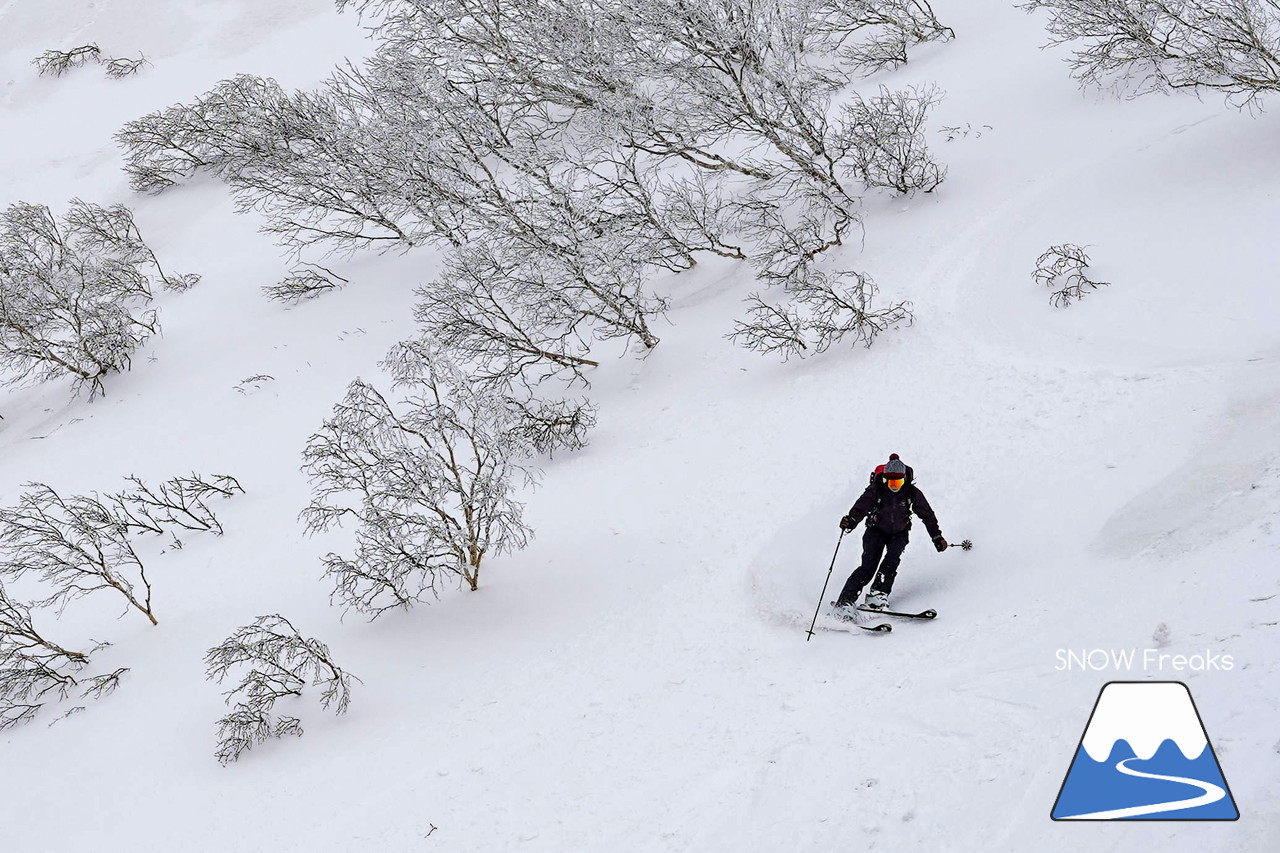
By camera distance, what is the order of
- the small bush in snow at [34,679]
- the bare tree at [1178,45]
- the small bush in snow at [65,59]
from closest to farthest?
the small bush in snow at [34,679]
the bare tree at [1178,45]
the small bush in snow at [65,59]

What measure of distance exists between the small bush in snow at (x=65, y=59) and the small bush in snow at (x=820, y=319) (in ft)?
81.8

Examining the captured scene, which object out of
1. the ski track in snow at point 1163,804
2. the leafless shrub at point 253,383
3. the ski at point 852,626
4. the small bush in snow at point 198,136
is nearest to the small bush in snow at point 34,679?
the leafless shrub at point 253,383

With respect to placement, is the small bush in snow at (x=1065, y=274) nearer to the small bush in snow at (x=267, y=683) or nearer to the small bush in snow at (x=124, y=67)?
the small bush in snow at (x=267, y=683)

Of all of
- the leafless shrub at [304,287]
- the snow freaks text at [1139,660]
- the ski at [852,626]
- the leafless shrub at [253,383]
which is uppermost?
the leafless shrub at [304,287]

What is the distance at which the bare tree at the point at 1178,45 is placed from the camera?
11.9m

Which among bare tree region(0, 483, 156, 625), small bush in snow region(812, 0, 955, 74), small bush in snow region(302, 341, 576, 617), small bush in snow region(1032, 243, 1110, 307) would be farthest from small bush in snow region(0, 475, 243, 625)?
small bush in snow region(812, 0, 955, 74)

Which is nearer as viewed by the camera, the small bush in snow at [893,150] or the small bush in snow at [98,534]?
the small bush in snow at [98,534]

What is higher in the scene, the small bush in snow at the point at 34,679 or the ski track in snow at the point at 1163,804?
the small bush in snow at the point at 34,679

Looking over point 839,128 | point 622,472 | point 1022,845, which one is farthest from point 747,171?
point 1022,845

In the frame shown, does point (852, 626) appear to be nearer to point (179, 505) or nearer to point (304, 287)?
point (179, 505)

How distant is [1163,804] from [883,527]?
344 centimetres

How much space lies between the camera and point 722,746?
22.3ft

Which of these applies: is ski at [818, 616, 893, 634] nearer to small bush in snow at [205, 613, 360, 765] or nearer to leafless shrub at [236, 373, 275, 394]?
small bush in snow at [205, 613, 360, 765]

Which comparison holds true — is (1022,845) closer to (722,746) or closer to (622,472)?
(722,746)
